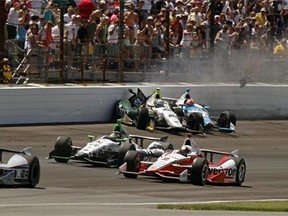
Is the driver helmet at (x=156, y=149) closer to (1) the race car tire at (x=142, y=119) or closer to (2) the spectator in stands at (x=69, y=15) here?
(1) the race car tire at (x=142, y=119)

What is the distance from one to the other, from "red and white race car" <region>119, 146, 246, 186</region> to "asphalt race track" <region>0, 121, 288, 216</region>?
0.49 ft

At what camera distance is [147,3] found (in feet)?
97.0

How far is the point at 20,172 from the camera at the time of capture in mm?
15867

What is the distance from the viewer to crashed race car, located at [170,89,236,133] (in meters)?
25.5

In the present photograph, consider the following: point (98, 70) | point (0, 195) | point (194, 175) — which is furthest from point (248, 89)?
point (0, 195)

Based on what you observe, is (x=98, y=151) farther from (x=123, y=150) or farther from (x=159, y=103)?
(x=159, y=103)

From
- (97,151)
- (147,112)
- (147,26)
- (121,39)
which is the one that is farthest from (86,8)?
(97,151)

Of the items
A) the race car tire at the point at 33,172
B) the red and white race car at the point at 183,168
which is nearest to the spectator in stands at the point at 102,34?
the red and white race car at the point at 183,168

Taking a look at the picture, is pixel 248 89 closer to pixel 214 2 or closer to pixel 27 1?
pixel 214 2

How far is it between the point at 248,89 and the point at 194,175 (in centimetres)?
1198

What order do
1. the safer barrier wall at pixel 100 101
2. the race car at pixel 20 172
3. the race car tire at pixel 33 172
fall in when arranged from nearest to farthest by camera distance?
the race car at pixel 20 172, the race car tire at pixel 33 172, the safer barrier wall at pixel 100 101

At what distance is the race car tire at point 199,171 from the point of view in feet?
56.9

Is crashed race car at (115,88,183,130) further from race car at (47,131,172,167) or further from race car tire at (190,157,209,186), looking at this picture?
race car tire at (190,157,209,186)

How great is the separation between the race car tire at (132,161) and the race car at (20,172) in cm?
216
